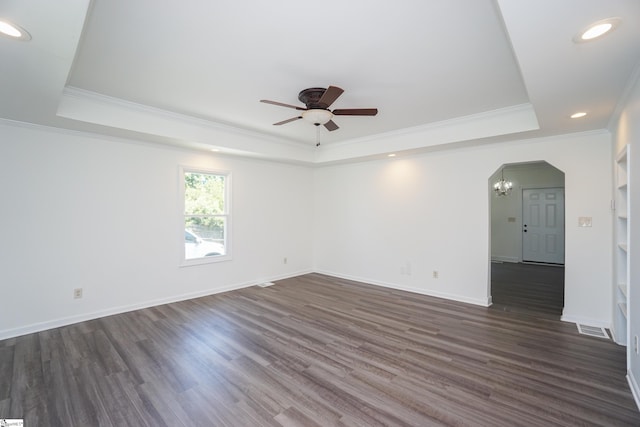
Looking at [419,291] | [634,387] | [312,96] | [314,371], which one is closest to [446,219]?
[419,291]

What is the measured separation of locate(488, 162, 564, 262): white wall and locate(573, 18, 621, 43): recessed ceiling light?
22.2ft

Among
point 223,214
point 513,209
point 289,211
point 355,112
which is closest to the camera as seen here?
point 355,112

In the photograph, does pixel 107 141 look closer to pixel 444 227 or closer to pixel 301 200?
pixel 301 200

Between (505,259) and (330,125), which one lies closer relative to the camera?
(330,125)

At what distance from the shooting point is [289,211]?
6.27 meters

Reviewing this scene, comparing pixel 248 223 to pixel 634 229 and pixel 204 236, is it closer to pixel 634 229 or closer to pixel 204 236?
pixel 204 236

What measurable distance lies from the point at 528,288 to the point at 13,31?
23.1ft

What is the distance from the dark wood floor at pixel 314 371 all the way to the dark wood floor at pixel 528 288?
52 centimetres

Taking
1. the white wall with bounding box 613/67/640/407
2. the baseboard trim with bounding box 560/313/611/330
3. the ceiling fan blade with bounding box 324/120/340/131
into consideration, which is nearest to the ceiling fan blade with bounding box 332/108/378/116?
the ceiling fan blade with bounding box 324/120/340/131

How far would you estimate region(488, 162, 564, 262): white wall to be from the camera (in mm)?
7820

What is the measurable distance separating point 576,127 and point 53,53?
505 centimetres

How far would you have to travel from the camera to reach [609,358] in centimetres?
279

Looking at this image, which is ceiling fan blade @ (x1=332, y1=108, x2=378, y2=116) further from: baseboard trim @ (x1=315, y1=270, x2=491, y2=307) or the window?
baseboard trim @ (x1=315, y1=270, x2=491, y2=307)

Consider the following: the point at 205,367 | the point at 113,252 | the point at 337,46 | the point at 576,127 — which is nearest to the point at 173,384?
the point at 205,367
